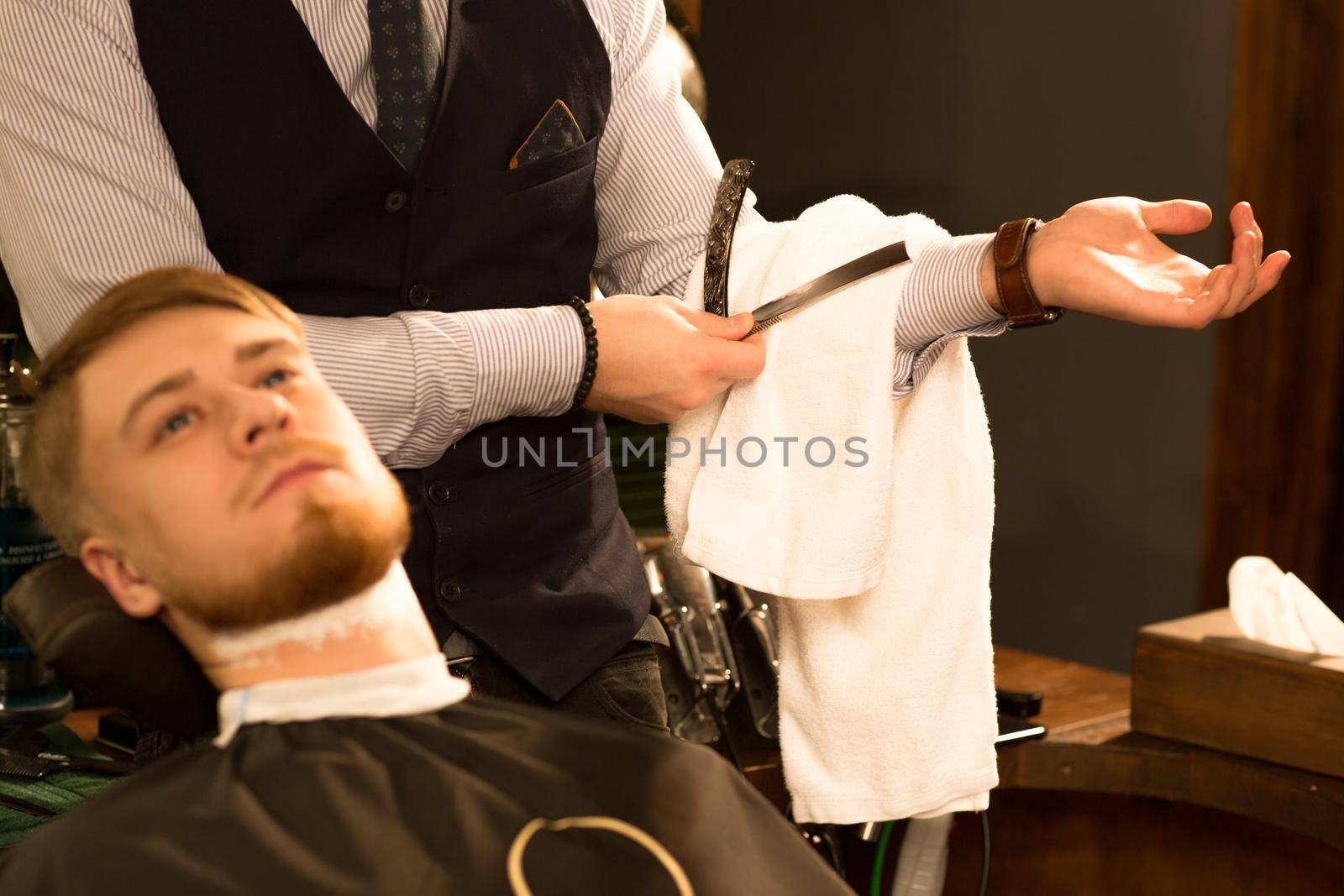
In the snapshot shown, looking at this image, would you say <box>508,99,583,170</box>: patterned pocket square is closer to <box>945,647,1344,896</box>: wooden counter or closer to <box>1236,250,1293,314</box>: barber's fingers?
<box>1236,250,1293,314</box>: barber's fingers

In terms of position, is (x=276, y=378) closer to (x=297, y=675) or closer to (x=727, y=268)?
(x=297, y=675)

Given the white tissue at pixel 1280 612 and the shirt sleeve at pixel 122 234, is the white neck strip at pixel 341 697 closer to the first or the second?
the shirt sleeve at pixel 122 234

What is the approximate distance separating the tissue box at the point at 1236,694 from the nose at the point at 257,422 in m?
1.50

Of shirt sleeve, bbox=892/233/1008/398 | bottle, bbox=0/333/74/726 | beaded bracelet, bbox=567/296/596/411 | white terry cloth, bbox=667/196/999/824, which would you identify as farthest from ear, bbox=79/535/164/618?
bottle, bbox=0/333/74/726

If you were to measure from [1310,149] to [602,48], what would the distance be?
2812 millimetres

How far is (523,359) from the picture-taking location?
1.30m

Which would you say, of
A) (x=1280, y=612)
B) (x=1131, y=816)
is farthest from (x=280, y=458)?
(x=1131, y=816)

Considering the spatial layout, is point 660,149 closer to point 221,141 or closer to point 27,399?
point 221,141

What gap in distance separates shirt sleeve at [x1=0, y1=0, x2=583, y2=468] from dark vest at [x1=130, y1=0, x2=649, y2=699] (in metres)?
0.04

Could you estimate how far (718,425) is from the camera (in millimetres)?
1470

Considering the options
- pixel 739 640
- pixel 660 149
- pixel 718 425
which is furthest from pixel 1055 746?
pixel 660 149

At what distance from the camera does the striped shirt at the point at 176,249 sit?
3.98 ft

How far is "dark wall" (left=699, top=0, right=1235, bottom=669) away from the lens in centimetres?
328

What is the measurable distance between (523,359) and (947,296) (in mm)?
431
